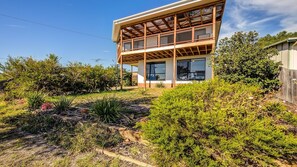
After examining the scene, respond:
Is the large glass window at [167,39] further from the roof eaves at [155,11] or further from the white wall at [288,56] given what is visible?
the white wall at [288,56]

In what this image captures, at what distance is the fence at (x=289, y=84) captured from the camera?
219 inches

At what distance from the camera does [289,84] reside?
227 inches

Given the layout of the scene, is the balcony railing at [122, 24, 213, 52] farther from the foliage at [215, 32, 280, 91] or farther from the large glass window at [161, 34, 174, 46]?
the foliage at [215, 32, 280, 91]

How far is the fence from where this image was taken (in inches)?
219

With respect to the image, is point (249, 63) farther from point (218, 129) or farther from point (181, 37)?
point (181, 37)

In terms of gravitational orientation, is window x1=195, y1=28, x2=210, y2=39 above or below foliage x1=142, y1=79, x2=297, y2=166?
above

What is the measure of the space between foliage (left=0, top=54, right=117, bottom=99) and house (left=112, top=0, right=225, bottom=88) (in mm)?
3571

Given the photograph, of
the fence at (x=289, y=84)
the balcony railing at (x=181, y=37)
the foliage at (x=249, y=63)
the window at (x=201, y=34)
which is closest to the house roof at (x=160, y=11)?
the balcony railing at (x=181, y=37)

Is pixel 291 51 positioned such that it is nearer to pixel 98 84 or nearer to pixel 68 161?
pixel 68 161

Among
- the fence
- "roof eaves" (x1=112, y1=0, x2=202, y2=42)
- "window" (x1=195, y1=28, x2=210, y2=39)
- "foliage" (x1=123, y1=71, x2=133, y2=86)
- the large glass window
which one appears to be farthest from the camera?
"foliage" (x1=123, y1=71, x2=133, y2=86)

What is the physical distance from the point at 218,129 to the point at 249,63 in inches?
221

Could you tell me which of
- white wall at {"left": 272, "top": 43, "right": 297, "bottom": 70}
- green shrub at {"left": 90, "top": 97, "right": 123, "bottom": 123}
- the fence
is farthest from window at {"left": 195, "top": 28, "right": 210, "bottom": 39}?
green shrub at {"left": 90, "top": 97, "right": 123, "bottom": 123}

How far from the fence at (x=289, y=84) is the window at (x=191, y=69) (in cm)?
698

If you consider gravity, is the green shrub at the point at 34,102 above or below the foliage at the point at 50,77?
below
